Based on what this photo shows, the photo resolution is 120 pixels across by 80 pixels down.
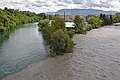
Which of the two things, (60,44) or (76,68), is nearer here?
(76,68)

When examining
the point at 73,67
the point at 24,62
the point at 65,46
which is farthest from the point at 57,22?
the point at 73,67

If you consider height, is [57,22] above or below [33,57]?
above

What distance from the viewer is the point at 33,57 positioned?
43.6 meters

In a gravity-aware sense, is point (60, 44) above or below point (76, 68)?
above

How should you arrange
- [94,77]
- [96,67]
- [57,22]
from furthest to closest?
[57,22] → [96,67] → [94,77]

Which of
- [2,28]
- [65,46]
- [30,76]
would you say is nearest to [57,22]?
[65,46]

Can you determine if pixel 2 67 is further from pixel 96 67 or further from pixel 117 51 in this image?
pixel 117 51

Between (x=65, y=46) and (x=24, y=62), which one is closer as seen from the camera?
(x=24, y=62)

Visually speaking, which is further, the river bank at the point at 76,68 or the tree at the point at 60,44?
the tree at the point at 60,44

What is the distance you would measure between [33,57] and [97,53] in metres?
12.4

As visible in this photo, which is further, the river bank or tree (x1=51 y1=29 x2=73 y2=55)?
tree (x1=51 y1=29 x2=73 y2=55)

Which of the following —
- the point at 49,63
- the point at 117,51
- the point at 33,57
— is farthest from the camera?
the point at 117,51

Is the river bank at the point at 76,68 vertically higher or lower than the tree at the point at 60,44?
lower

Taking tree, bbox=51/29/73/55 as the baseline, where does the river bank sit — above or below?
below
